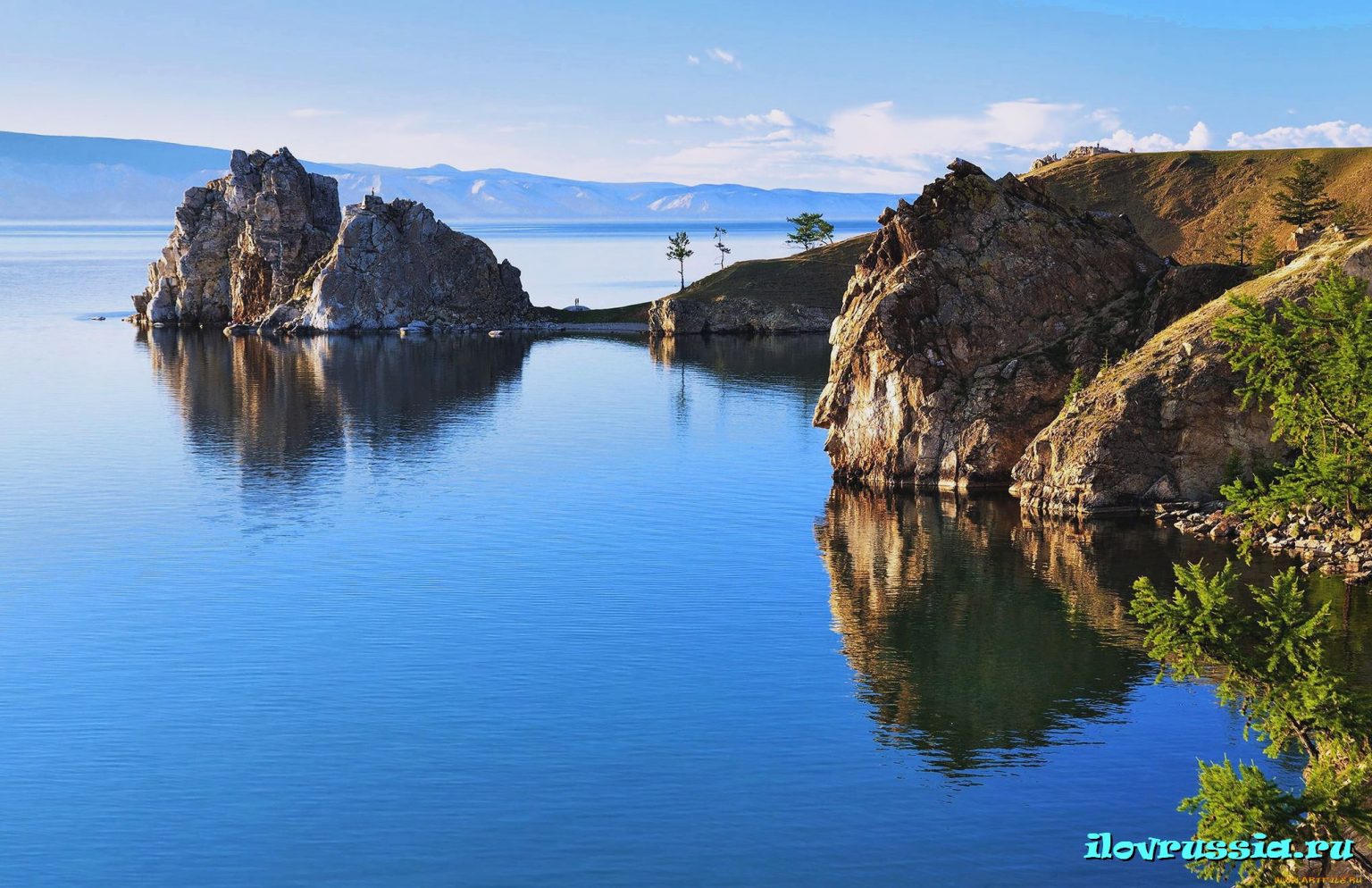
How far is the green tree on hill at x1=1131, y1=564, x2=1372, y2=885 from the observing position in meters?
35.2

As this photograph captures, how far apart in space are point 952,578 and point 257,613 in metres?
41.2

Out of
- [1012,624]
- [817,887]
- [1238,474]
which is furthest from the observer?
[1238,474]

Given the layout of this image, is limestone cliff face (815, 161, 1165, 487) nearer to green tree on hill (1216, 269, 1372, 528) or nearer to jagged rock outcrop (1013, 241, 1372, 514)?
jagged rock outcrop (1013, 241, 1372, 514)

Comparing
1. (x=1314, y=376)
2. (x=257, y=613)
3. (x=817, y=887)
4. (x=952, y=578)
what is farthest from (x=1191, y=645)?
(x=257, y=613)

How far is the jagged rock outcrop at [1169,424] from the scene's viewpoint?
89125mm

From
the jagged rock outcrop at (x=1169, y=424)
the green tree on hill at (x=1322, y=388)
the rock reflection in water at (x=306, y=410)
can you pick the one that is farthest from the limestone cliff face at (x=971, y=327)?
the rock reflection in water at (x=306, y=410)

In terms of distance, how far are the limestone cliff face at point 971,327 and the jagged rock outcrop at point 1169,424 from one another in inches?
287

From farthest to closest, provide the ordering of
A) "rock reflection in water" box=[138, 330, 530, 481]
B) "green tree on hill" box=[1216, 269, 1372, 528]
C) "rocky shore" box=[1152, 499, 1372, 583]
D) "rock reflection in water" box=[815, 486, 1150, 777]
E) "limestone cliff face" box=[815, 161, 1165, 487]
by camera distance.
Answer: "rock reflection in water" box=[138, 330, 530, 481], "limestone cliff face" box=[815, 161, 1165, 487], "rocky shore" box=[1152, 499, 1372, 583], "rock reflection in water" box=[815, 486, 1150, 777], "green tree on hill" box=[1216, 269, 1372, 528]

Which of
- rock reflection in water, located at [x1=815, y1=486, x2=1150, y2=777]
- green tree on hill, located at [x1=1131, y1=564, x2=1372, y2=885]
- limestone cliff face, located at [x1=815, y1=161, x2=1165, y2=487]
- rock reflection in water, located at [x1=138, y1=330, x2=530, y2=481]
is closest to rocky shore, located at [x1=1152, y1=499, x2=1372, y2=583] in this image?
rock reflection in water, located at [x1=815, y1=486, x2=1150, y2=777]

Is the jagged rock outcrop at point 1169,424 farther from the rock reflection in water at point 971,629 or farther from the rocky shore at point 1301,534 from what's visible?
the rock reflection in water at point 971,629

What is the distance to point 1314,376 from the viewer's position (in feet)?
189

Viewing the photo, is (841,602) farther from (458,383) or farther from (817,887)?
(458,383)

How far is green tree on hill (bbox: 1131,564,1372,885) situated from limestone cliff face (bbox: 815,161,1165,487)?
60.5m

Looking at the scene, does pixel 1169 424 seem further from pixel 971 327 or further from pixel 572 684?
pixel 572 684
